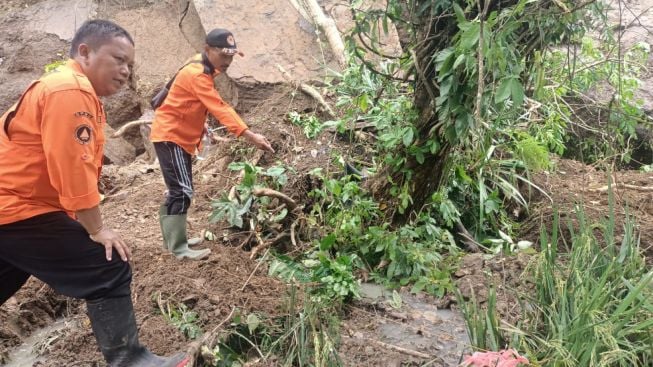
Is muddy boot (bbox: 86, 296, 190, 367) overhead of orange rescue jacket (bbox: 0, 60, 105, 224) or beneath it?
beneath

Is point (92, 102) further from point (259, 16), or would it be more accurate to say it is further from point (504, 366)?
point (259, 16)

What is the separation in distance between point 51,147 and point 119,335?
2.83ft

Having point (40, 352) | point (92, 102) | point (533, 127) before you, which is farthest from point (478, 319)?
point (533, 127)

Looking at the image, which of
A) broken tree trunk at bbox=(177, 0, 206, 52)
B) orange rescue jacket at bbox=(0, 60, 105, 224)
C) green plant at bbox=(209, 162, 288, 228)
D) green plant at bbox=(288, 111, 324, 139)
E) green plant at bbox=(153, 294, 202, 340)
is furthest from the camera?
broken tree trunk at bbox=(177, 0, 206, 52)

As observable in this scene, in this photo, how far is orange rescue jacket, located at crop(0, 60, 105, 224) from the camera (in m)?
2.08

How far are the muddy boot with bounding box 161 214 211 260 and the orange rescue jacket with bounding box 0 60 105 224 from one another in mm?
1352

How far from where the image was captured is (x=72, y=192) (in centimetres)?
214

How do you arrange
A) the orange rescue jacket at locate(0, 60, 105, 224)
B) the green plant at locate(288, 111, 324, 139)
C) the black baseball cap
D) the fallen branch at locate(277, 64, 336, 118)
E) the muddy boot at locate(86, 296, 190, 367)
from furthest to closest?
the fallen branch at locate(277, 64, 336, 118), the green plant at locate(288, 111, 324, 139), the black baseball cap, the muddy boot at locate(86, 296, 190, 367), the orange rescue jacket at locate(0, 60, 105, 224)

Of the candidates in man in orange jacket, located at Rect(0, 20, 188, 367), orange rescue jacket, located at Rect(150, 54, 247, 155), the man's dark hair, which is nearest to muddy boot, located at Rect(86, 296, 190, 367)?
man in orange jacket, located at Rect(0, 20, 188, 367)

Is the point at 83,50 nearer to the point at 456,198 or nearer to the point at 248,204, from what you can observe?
the point at 248,204

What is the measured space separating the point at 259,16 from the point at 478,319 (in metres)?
4.83

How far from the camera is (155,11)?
288 inches

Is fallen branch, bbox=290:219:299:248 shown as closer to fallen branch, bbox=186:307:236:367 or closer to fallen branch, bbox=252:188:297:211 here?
fallen branch, bbox=252:188:297:211

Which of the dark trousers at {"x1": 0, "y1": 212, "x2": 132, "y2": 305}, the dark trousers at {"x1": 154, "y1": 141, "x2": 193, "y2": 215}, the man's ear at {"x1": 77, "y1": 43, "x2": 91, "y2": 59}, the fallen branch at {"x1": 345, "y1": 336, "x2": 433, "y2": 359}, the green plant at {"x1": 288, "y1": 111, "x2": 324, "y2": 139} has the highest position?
the man's ear at {"x1": 77, "y1": 43, "x2": 91, "y2": 59}
